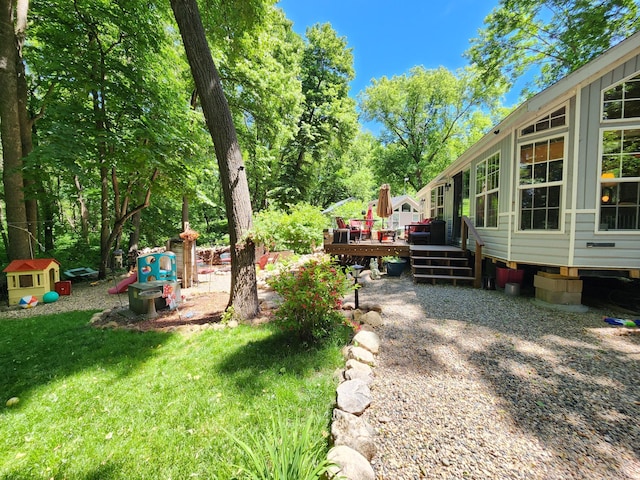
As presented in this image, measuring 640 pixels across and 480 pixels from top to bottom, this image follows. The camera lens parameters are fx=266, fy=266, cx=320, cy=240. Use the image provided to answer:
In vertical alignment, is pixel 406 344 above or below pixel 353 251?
below

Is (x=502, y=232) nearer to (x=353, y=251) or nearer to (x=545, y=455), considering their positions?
(x=353, y=251)

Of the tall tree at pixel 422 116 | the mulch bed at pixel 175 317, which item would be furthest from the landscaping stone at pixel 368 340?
the tall tree at pixel 422 116

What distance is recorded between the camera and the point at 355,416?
2.03 m

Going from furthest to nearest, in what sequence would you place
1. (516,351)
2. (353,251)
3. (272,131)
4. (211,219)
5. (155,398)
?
(211,219) → (272,131) → (353,251) → (516,351) → (155,398)

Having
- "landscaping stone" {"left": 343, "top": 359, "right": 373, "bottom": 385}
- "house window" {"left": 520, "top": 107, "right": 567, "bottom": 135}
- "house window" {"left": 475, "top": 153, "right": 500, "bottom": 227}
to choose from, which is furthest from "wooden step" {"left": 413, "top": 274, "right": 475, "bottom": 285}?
"landscaping stone" {"left": 343, "top": 359, "right": 373, "bottom": 385}

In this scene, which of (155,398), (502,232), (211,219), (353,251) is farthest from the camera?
(211,219)

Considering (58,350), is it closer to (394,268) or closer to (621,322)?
(394,268)

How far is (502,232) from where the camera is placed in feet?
19.5

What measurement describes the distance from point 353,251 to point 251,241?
4396 mm

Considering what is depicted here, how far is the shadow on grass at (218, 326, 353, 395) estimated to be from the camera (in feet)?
8.64

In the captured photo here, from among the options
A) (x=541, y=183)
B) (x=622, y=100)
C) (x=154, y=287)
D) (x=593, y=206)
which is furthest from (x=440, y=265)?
(x=154, y=287)

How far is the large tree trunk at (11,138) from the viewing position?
220 inches

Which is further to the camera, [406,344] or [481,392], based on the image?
[406,344]

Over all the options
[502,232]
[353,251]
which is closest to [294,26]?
[353,251]
